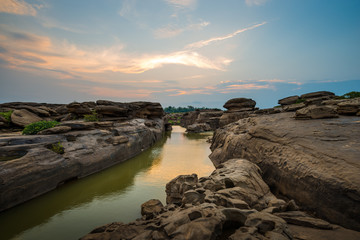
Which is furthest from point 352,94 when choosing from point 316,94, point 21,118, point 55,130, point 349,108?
point 21,118

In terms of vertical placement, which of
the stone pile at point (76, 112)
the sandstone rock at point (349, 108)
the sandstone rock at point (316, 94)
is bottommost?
the stone pile at point (76, 112)

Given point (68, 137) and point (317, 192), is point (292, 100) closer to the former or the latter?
point (317, 192)

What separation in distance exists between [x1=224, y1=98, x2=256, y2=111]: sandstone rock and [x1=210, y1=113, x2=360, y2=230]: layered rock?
901 inches

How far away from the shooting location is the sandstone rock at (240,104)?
31.5 meters

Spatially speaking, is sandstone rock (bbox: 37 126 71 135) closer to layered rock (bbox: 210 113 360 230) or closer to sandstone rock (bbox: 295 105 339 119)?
layered rock (bbox: 210 113 360 230)

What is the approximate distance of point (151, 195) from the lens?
25.6ft

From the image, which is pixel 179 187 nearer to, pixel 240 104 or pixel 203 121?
pixel 240 104

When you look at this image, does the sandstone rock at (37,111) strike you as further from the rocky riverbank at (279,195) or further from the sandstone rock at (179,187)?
the rocky riverbank at (279,195)

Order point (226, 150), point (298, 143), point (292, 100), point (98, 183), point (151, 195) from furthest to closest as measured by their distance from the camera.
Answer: point (292, 100) < point (226, 150) < point (98, 183) < point (151, 195) < point (298, 143)

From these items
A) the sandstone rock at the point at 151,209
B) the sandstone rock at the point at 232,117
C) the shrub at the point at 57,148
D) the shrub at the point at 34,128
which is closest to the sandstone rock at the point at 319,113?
the sandstone rock at the point at 151,209

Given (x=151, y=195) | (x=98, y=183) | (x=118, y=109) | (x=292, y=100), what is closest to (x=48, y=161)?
(x=98, y=183)

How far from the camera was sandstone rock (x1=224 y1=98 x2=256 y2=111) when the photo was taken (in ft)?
103

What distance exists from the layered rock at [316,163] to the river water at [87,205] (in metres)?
4.22

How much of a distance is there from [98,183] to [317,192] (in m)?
10.0
